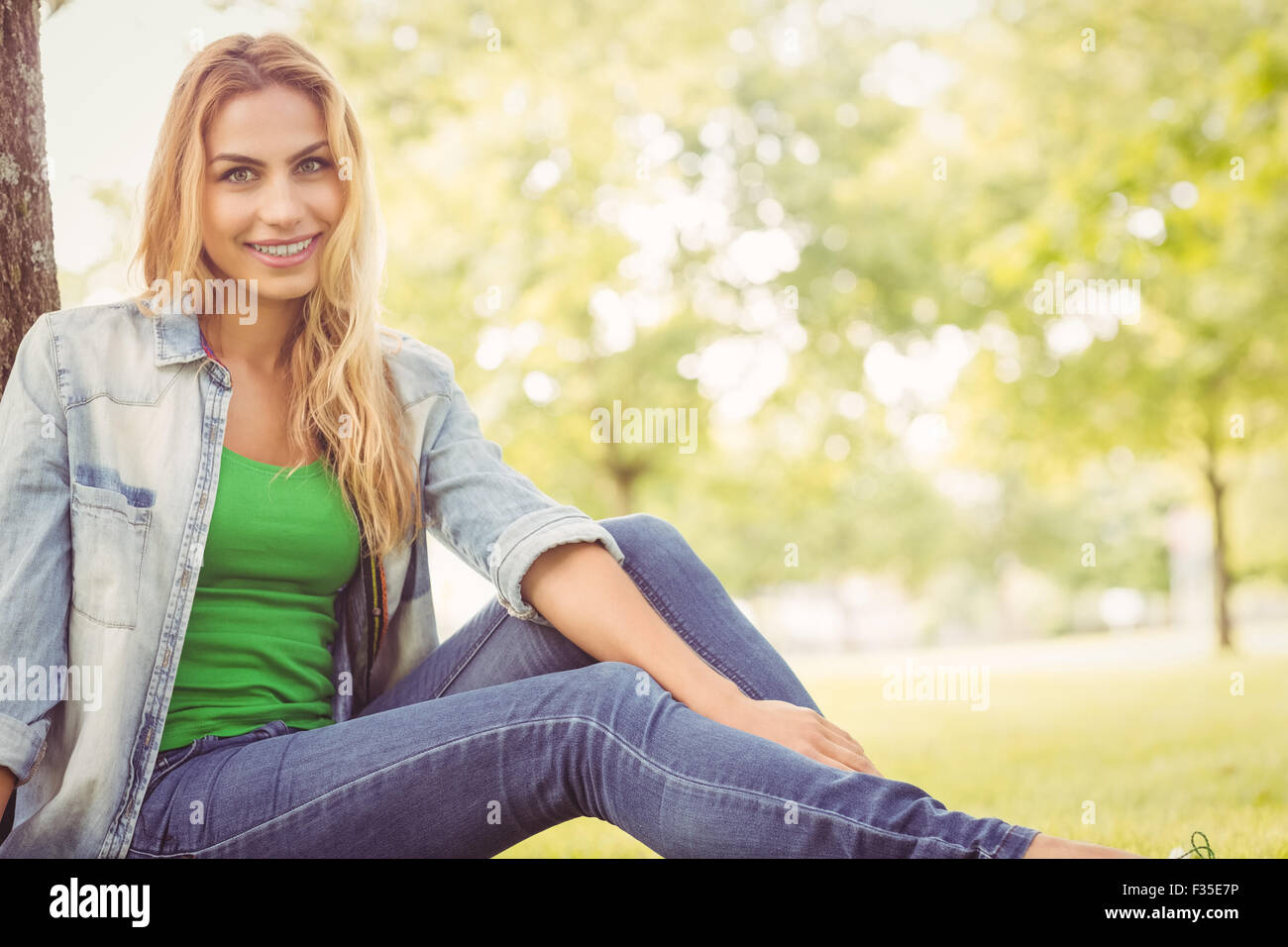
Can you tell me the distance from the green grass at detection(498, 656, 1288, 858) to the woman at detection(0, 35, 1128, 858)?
116 centimetres

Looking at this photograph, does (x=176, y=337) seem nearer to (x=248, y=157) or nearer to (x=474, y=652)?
(x=248, y=157)

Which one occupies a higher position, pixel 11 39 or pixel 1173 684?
pixel 11 39

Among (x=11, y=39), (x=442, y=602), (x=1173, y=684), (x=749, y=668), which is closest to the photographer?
(x=749, y=668)

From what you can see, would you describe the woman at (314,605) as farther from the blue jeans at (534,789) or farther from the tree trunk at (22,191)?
the tree trunk at (22,191)

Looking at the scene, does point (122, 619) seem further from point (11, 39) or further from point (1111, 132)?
point (1111, 132)

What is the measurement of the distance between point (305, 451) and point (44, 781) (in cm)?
67

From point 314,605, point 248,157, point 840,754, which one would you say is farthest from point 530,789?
point 248,157

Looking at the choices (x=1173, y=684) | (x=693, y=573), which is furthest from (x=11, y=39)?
(x=1173, y=684)

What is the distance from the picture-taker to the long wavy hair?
1.92m

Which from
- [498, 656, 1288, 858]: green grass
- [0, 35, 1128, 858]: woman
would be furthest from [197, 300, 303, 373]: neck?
Result: [498, 656, 1288, 858]: green grass
